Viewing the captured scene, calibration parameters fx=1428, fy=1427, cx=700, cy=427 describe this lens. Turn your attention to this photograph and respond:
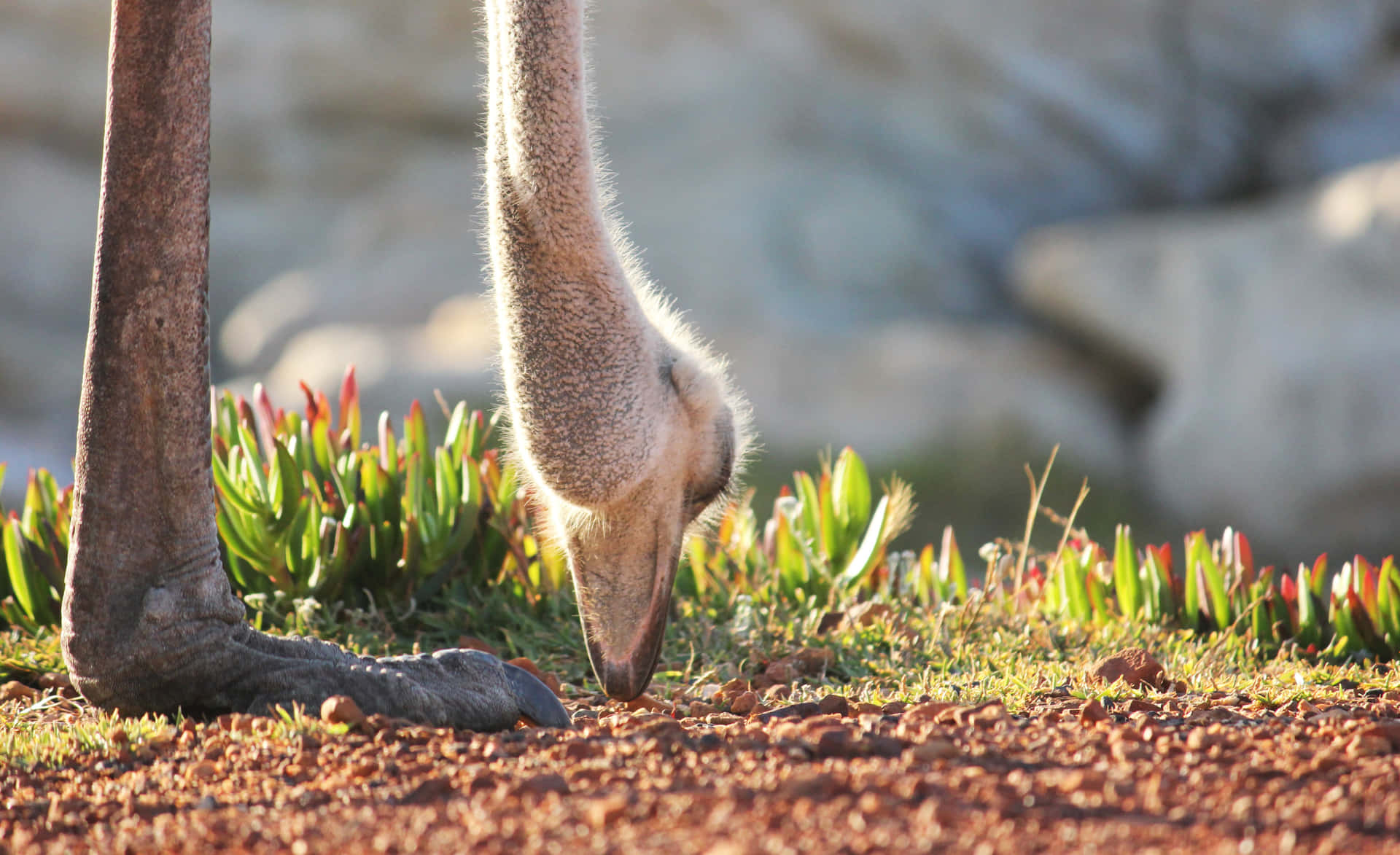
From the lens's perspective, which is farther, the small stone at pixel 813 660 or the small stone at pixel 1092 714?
the small stone at pixel 813 660

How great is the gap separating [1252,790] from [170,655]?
6.89 feet

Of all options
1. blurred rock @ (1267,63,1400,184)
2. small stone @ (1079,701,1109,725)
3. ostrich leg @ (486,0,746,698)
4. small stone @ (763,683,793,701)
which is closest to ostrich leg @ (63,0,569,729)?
ostrich leg @ (486,0,746,698)

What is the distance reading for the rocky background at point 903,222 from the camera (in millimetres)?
10500

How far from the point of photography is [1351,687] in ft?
11.7

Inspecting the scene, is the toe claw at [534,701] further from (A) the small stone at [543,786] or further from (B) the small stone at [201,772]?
(A) the small stone at [543,786]

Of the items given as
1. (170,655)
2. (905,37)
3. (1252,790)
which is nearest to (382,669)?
(170,655)

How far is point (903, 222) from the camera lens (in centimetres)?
1278

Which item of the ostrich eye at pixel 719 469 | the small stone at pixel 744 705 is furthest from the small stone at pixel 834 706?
the ostrich eye at pixel 719 469

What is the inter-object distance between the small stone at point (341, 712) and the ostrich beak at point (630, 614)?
48 centimetres

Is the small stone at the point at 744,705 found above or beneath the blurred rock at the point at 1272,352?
beneath

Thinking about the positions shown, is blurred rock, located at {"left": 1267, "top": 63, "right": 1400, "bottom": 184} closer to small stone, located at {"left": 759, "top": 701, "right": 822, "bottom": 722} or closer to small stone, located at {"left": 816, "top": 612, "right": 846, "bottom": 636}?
small stone, located at {"left": 816, "top": 612, "right": 846, "bottom": 636}

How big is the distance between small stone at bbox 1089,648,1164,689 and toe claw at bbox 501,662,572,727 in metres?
1.32

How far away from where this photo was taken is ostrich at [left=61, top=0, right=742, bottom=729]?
2771 millimetres

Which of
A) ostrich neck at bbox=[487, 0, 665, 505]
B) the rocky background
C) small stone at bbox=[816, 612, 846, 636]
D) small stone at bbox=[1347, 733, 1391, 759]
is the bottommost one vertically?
small stone at bbox=[1347, 733, 1391, 759]
